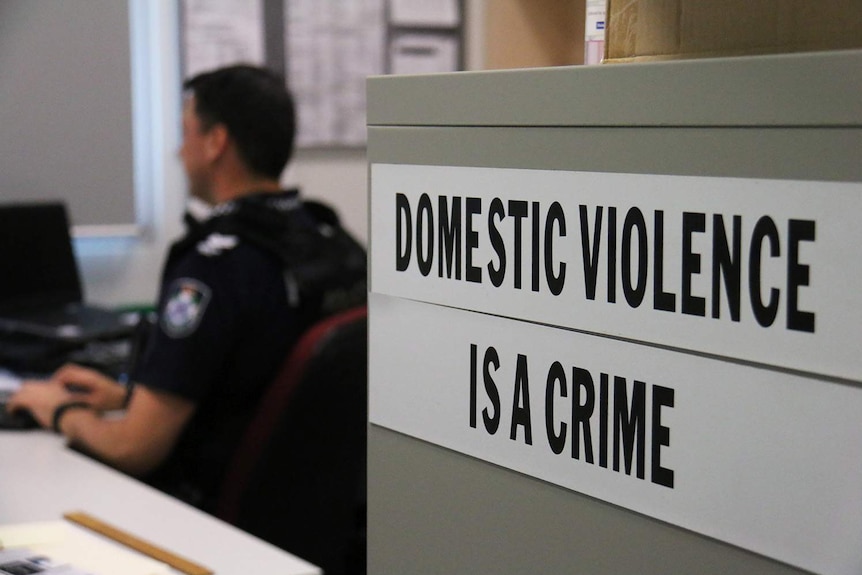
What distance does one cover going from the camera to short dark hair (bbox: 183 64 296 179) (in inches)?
78.7

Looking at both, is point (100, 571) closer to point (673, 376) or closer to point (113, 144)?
point (673, 376)

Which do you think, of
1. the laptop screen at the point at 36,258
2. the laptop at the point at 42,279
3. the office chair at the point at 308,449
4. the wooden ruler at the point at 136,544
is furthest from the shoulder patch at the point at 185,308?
the laptop screen at the point at 36,258

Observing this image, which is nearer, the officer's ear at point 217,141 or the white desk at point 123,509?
the white desk at point 123,509

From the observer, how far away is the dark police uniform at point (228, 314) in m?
1.70

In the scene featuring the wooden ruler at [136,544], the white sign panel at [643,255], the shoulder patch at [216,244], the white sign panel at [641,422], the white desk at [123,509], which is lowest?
the white desk at [123,509]

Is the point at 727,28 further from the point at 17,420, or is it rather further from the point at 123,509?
the point at 17,420

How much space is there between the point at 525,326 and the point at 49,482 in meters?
1.16

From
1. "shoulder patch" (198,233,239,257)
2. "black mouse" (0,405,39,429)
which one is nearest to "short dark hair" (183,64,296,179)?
"shoulder patch" (198,233,239,257)

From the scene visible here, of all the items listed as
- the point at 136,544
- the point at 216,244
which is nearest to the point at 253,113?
the point at 216,244

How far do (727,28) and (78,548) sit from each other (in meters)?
1.01

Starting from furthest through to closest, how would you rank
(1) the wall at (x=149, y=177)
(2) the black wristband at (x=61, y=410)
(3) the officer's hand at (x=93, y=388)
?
1. (1) the wall at (x=149, y=177)
2. (3) the officer's hand at (x=93, y=388)
3. (2) the black wristband at (x=61, y=410)

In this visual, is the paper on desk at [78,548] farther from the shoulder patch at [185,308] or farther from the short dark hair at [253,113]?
the short dark hair at [253,113]

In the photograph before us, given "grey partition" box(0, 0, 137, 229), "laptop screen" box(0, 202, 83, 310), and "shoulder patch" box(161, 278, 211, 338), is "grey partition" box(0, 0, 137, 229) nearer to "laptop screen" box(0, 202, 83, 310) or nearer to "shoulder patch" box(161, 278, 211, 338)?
"laptop screen" box(0, 202, 83, 310)

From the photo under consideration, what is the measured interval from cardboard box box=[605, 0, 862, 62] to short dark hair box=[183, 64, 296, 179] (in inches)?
58.8
